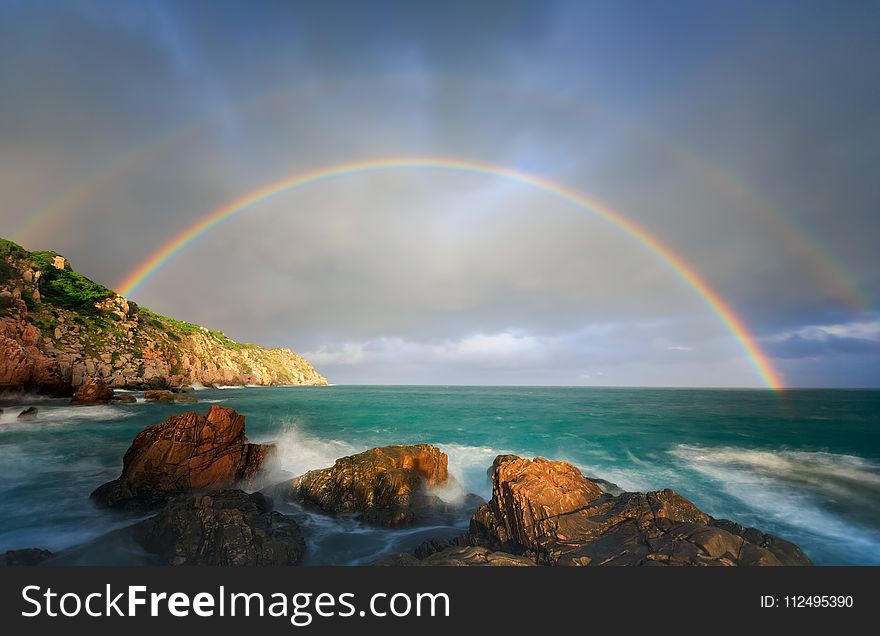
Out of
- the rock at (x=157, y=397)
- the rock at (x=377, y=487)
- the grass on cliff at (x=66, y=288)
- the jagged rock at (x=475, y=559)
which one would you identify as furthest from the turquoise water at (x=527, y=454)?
the grass on cliff at (x=66, y=288)

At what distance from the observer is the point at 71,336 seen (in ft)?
162

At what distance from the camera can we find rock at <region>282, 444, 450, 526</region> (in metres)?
13.0

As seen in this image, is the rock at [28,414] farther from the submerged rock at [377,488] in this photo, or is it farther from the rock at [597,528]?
the rock at [597,528]

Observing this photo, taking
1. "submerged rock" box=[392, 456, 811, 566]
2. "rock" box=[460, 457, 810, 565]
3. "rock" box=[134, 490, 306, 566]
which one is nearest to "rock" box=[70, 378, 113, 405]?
"rock" box=[134, 490, 306, 566]

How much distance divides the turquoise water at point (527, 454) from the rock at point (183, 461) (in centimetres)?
109

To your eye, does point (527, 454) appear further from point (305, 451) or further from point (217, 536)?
point (217, 536)

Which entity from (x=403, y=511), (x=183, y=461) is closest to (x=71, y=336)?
(x=183, y=461)

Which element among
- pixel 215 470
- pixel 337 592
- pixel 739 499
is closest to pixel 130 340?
pixel 215 470

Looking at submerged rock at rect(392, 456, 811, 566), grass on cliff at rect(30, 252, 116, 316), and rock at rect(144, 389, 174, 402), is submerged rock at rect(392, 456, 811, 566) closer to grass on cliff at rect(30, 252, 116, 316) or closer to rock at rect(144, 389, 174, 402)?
rock at rect(144, 389, 174, 402)

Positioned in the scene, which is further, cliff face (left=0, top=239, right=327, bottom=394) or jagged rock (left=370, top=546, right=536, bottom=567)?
cliff face (left=0, top=239, right=327, bottom=394)

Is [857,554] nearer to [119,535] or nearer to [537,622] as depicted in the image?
[537,622]

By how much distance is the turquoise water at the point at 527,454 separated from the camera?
11.8 m

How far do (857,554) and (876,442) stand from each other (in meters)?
31.2

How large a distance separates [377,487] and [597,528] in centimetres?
831
